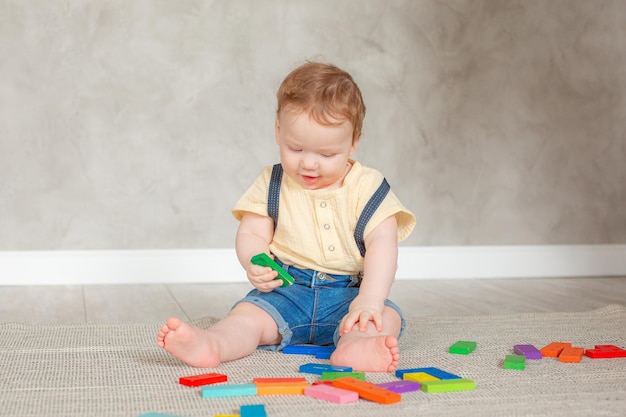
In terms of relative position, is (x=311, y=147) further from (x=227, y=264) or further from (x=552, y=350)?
(x=227, y=264)

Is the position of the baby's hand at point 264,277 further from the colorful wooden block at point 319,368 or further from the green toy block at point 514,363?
the green toy block at point 514,363

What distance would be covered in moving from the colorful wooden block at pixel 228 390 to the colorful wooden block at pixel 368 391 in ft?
0.36

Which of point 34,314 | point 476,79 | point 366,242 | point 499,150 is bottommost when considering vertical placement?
point 34,314

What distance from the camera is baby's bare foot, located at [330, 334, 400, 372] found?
1.15 meters

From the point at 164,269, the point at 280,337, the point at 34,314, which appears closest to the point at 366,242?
the point at 280,337

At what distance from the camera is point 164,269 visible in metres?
2.25

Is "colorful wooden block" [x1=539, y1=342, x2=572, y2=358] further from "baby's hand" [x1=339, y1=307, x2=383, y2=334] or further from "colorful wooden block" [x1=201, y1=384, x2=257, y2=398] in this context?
"colorful wooden block" [x1=201, y1=384, x2=257, y2=398]

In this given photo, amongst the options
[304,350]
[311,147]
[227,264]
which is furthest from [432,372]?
[227,264]

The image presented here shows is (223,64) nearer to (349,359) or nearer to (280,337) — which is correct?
(280,337)

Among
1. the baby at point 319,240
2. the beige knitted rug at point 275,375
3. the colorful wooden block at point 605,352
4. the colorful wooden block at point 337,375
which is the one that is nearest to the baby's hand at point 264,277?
the baby at point 319,240

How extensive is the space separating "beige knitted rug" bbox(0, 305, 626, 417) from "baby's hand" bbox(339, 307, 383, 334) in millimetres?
79

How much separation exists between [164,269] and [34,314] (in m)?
0.52

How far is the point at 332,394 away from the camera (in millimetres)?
1010

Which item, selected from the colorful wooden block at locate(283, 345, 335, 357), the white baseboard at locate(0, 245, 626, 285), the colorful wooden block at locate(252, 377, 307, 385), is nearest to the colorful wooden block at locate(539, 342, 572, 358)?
the colorful wooden block at locate(283, 345, 335, 357)
